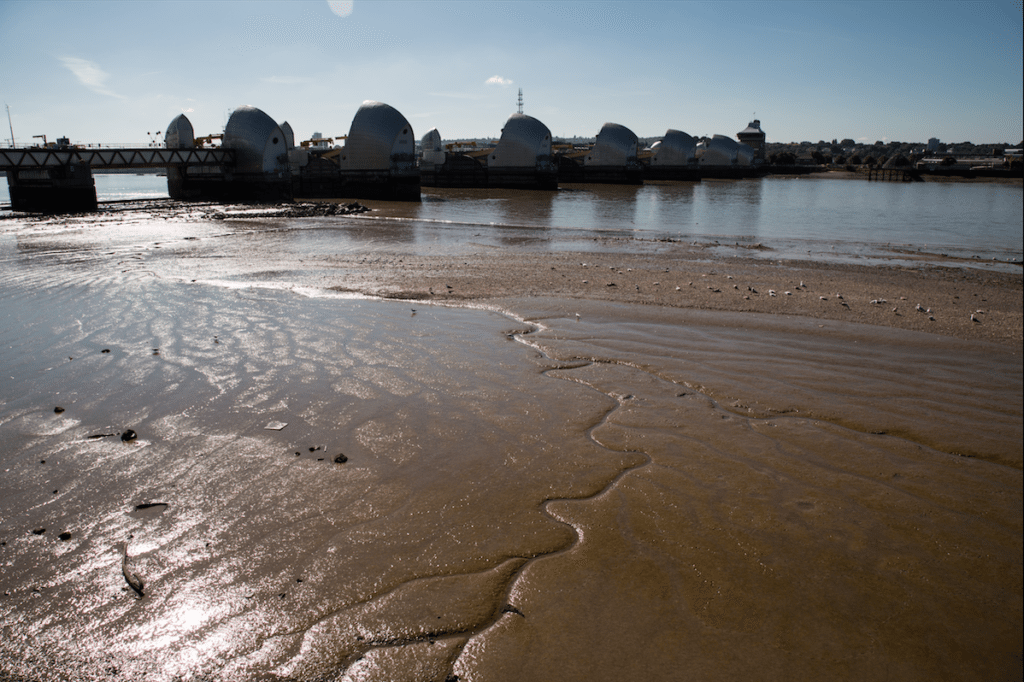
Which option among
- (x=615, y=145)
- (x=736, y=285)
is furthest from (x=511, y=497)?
(x=615, y=145)

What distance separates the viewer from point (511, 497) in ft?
12.3

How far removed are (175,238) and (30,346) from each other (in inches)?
539

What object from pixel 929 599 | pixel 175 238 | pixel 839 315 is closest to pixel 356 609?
pixel 929 599

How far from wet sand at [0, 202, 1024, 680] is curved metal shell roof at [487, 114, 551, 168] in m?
52.3

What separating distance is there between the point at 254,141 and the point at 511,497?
43.5 metres

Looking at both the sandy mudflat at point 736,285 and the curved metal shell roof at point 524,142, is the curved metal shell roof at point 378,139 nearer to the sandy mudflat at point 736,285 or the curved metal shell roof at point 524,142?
the curved metal shell roof at point 524,142

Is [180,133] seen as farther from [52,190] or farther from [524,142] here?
[524,142]

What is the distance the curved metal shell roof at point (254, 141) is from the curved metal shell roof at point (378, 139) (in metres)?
4.85

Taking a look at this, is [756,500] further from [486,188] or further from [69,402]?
[486,188]

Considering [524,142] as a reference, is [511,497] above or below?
below

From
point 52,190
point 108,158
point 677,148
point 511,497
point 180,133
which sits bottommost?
point 511,497

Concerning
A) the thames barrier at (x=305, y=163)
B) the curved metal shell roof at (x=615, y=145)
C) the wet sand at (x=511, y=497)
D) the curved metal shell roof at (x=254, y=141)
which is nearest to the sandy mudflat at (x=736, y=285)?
the wet sand at (x=511, y=497)

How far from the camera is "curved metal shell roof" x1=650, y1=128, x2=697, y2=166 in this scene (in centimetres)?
7844

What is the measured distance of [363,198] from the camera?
4366 cm
